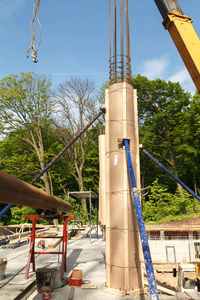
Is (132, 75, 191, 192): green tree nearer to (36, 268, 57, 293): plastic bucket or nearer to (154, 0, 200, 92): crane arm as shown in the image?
(154, 0, 200, 92): crane arm

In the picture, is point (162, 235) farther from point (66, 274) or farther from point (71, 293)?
point (71, 293)

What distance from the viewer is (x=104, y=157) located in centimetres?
814

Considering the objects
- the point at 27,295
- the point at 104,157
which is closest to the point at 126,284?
the point at 27,295

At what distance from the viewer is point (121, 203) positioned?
699 cm

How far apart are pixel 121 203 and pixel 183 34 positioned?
18.5 feet

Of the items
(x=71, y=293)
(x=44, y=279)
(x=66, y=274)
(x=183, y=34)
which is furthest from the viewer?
(x=66, y=274)

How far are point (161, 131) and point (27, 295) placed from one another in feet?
96.7

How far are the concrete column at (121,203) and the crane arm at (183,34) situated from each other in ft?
6.48

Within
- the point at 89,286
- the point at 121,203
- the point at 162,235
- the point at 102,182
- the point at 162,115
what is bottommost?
the point at 89,286

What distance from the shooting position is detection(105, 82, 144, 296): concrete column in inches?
262

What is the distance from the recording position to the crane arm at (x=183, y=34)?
287 inches

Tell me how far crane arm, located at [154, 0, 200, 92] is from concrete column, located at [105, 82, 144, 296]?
197 centimetres

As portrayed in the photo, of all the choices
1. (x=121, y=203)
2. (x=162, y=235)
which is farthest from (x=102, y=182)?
(x=162, y=235)

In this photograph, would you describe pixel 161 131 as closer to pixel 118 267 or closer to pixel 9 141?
pixel 9 141
